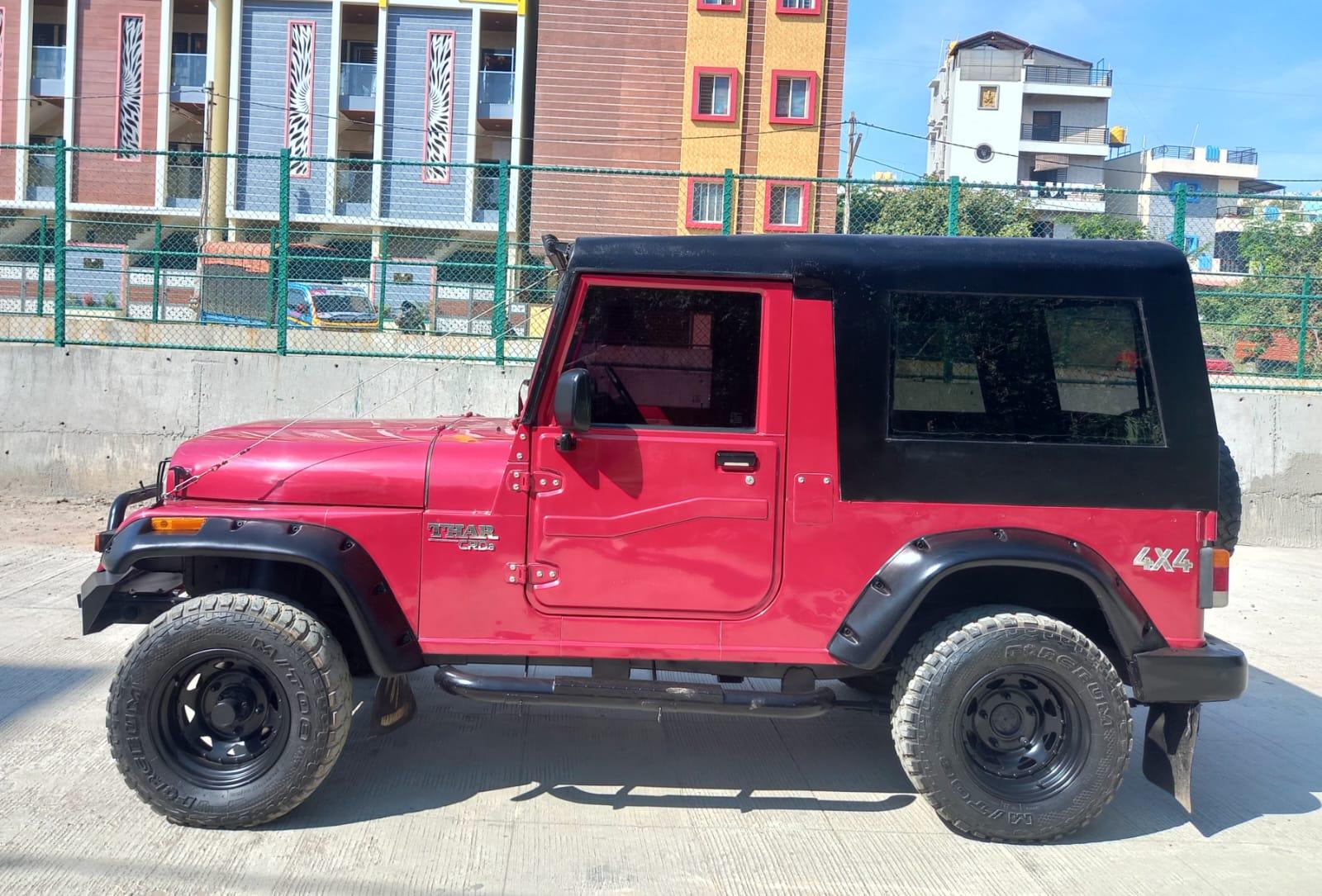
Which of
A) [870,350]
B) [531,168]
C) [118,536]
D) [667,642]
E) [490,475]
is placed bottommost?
[667,642]

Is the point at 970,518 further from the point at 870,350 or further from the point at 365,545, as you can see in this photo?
the point at 365,545

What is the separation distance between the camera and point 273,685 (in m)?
3.84

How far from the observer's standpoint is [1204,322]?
10.0m

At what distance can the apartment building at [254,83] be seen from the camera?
33406mm

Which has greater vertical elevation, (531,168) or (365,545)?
(531,168)

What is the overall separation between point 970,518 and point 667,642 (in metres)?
1.19

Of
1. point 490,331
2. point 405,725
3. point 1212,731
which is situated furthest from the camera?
point 490,331

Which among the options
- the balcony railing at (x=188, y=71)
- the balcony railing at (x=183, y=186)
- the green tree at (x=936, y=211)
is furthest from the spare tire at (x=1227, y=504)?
the balcony railing at (x=188, y=71)

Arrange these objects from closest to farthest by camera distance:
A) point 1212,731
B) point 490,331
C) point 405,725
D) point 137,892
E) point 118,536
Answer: point 137,892
point 118,536
point 405,725
point 1212,731
point 490,331

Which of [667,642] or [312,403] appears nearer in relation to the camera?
[667,642]

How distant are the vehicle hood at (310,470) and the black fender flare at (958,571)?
1.65 meters

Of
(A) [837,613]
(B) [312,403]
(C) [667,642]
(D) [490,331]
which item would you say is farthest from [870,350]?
(B) [312,403]

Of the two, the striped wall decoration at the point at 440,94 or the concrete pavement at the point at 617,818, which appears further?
the striped wall decoration at the point at 440,94

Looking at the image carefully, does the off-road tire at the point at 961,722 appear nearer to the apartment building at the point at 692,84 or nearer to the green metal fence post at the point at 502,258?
the green metal fence post at the point at 502,258
